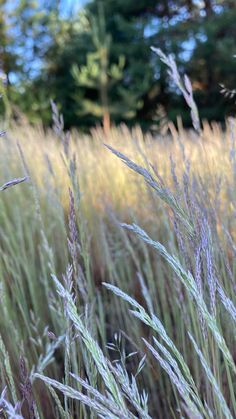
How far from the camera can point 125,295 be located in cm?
50

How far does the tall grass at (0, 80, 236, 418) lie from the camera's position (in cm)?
52

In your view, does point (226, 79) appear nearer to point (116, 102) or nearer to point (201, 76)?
point (201, 76)

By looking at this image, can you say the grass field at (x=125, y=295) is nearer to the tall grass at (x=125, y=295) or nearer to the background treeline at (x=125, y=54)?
the tall grass at (x=125, y=295)

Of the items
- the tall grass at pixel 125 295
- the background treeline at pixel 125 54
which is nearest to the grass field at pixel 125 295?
the tall grass at pixel 125 295

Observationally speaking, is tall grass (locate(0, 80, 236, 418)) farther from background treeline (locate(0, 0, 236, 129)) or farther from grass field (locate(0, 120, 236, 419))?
background treeline (locate(0, 0, 236, 129))

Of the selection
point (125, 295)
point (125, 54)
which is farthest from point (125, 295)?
point (125, 54)

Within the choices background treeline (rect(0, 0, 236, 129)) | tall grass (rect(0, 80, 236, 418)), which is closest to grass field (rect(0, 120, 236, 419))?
tall grass (rect(0, 80, 236, 418))

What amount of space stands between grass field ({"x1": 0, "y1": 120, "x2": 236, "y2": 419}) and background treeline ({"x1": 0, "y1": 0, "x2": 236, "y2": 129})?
336 inches

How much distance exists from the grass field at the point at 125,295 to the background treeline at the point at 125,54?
8525 millimetres

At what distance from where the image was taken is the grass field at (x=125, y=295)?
0.52 metres

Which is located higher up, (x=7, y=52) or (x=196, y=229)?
(x=7, y=52)

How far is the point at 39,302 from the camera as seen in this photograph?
1256mm

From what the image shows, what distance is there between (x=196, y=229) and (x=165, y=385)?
2.01 feet

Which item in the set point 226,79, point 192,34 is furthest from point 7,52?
point 226,79
